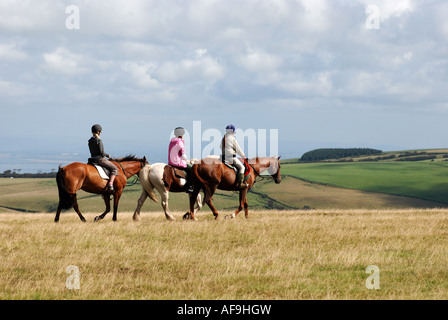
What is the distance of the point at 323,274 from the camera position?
10.7m

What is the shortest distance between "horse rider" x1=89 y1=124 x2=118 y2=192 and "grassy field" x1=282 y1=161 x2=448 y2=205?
82.4 meters

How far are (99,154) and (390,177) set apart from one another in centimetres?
10561

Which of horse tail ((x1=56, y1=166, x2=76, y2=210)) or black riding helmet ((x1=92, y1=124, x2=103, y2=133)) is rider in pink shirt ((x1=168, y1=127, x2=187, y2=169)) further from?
horse tail ((x1=56, y1=166, x2=76, y2=210))

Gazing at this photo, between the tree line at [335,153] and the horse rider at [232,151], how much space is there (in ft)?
487

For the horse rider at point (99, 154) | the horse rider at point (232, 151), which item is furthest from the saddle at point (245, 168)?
the horse rider at point (99, 154)

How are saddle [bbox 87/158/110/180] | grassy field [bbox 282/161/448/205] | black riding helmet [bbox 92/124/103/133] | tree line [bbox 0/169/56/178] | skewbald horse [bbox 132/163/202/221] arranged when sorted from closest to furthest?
black riding helmet [bbox 92/124/103/133] → saddle [bbox 87/158/110/180] → skewbald horse [bbox 132/163/202/221] → grassy field [bbox 282/161/448/205] → tree line [bbox 0/169/56/178]

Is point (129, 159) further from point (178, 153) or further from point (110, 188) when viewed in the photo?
point (178, 153)

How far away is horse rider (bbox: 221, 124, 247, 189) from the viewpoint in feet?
65.6

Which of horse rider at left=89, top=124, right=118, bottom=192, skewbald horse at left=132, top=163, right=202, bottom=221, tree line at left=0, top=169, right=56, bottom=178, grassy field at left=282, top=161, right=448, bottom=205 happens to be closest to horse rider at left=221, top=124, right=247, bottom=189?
skewbald horse at left=132, top=163, right=202, bottom=221

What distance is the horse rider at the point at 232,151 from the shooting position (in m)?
20.0

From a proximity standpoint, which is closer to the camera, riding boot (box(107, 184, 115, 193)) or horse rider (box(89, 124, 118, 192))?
horse rider (box(89, 124, 118, 192))

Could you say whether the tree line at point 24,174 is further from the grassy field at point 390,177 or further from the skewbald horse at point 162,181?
the skewbald horse at point 162,181
